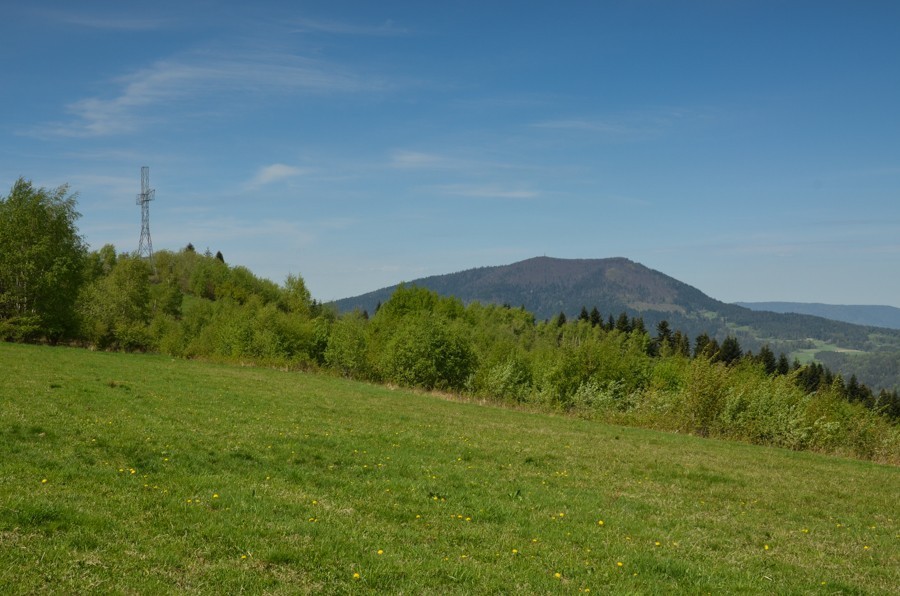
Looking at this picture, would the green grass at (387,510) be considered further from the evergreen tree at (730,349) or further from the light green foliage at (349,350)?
the evergreen tree at (730,349)

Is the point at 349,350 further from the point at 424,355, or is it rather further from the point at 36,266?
the point at 36,266

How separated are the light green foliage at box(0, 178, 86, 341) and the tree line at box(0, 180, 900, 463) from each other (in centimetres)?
11

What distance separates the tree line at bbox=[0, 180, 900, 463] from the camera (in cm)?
3716

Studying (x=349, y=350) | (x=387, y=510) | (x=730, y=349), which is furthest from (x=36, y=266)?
(x=730, y=349)

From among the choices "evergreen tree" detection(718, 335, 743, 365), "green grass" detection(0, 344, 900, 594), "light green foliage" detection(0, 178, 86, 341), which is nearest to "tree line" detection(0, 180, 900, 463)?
"light green foliage" detection(0, 178, 86, 341)

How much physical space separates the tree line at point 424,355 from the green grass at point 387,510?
12.9 m

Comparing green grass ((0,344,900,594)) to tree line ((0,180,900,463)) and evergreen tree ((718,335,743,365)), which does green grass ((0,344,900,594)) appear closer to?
tree line ((0,180,900,463))

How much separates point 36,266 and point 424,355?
130 ft

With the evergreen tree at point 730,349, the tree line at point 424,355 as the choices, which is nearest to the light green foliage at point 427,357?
the tree line at point 424,355

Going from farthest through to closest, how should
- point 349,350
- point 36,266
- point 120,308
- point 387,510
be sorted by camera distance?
point 120,308 < point 349,350 < point 36,266 < point 387,510

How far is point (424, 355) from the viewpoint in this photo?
67938mm

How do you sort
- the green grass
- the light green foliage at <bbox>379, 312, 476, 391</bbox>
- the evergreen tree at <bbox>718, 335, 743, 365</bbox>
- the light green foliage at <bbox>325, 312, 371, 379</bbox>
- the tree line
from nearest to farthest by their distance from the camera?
the green grass → the tree line → the light green foliage at <bbox>379, 312, 476, 391</bbox> → the light green foliage at <bbox>325, 312, 371, 379</bbox> → the evergreen tree at <bbox>718, 335, 743, 365</bbox>

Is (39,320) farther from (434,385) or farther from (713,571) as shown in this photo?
(713,571)

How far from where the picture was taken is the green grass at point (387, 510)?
9062 millimetres
